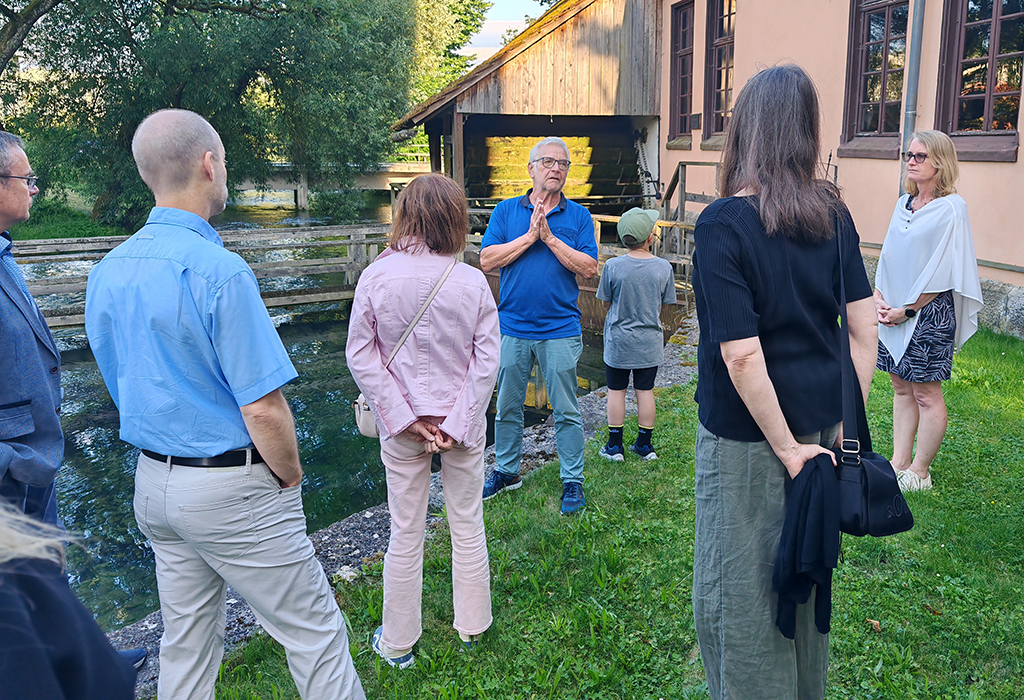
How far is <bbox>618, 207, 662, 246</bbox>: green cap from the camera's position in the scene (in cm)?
518

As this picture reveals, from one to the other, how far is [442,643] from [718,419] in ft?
5.93

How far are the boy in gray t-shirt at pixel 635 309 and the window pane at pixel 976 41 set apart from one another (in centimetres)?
610

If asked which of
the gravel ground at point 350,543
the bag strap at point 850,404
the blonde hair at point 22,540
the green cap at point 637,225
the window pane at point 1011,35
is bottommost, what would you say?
the gravel ground at point 350,543

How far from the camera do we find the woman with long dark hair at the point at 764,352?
2.15 m

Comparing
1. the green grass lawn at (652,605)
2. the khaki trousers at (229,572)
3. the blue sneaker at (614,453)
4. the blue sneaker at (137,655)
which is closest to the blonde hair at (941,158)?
the green grass lawn at (652,605)

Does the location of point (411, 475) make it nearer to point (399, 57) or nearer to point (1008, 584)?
point (1008, 584)

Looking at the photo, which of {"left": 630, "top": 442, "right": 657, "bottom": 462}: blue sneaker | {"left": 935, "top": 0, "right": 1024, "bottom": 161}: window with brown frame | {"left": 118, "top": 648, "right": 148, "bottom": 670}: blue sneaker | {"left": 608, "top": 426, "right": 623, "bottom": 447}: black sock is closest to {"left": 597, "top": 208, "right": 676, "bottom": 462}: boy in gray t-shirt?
{"left": 608, "top": 426, "right": 623, "bottom": 447}: black sock

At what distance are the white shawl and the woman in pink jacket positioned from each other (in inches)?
99.8

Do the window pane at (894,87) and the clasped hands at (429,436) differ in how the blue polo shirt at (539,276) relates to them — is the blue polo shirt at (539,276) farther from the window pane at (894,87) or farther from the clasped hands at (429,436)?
the window pane at (894,87)

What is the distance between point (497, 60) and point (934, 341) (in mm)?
14571

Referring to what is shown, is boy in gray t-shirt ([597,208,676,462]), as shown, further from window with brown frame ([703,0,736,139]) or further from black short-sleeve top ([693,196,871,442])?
window with brown frame ([703,0,736,139])

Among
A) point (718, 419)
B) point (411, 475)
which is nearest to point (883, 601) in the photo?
point (718, 419)

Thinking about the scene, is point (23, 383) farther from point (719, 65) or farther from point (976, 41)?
point (719, 65)

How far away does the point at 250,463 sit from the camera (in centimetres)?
240
